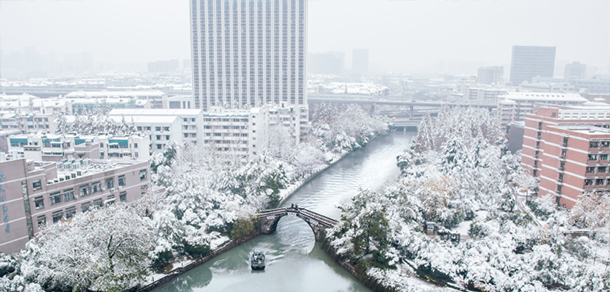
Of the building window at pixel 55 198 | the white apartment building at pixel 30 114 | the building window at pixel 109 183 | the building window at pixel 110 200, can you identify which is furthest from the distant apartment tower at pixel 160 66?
the building window at pixel 55 198

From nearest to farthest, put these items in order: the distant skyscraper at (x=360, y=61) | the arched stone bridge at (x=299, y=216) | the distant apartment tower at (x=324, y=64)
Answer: the arched stone bridge at (x=299, y=216)
the distant apartment tower at (x=324, y=64)
the distant skyscraper at (x=360, y=61)

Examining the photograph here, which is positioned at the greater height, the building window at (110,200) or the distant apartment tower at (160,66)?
the distant apartment tower at (160,66)

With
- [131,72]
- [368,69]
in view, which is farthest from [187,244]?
[368,69]

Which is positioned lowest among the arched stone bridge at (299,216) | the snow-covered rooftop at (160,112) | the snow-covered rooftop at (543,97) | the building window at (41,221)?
the arched stone bridge at (299,216)

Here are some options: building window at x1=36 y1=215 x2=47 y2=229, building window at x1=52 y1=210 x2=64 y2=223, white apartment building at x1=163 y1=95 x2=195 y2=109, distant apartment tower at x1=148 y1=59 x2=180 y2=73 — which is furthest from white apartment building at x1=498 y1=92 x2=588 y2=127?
distant apartment tower at x1=148 y1=59 x2=180 y2=73

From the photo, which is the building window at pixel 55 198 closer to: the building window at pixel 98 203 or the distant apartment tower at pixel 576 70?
the building window at pixel 98 203
